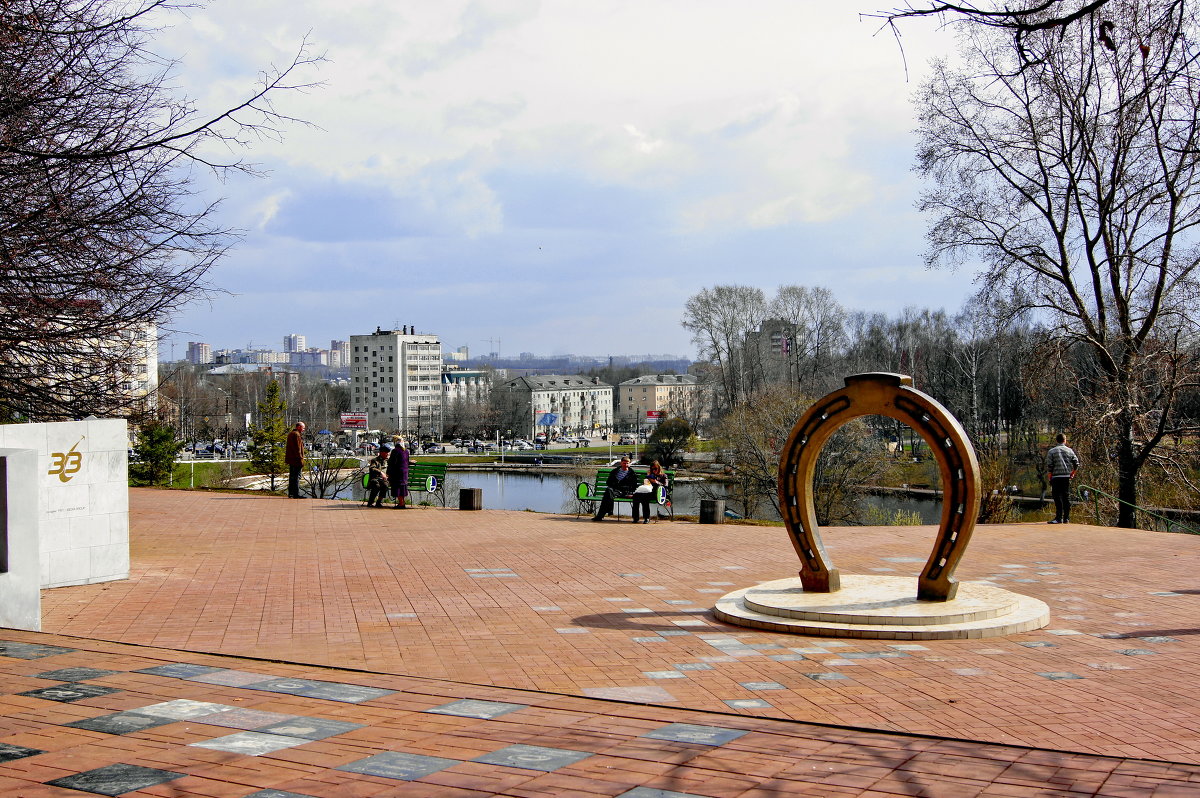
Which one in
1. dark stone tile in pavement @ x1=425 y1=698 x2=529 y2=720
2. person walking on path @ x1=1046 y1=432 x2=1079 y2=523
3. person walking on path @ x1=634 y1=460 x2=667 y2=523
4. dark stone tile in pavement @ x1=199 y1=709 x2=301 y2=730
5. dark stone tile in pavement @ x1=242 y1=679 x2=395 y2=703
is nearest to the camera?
dark stone tile in pavement @ x1=199 y1=709 x2=301 y2=730

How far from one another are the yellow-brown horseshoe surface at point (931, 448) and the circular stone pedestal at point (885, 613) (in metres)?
0.23

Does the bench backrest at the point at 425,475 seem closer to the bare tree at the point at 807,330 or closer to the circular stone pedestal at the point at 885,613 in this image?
the circular stone pedestal at the point at 885,613

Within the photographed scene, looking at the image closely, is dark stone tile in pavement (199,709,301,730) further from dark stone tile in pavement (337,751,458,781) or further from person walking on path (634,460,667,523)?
person walking on path (634,460,667,523)

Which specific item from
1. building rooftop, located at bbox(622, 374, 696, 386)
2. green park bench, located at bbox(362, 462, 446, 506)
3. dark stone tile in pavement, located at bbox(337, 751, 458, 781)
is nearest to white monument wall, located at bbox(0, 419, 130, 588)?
dark stone tile in pavement, located at bbox(337, 751, 458, 781)

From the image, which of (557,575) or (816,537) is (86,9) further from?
(816,537)

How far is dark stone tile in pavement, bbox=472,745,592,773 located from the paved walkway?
2 centimetres

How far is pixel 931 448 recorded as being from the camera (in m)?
10.2

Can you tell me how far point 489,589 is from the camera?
1089 centimetres

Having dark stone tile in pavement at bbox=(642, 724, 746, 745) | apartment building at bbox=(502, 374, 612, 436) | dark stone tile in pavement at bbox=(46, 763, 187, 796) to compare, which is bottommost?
dark stone tile in pavement at bbox=(642, 724, 746, 745)

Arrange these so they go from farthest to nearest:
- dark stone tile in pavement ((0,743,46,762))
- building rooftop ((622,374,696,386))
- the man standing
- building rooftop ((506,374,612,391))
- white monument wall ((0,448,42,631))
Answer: building rooftop ((622,374,696,386)) < building rooftop ((506,374,612,391)) < the man standing < white monument wall ((0,448,42,631)) < dark stone tile in pavement ((0,743,46,762))

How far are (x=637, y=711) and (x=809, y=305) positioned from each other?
69576 millimetres

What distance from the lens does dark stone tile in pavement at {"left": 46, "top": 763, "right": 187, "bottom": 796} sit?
15.1 feet

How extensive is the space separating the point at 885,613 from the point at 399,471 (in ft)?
41.4

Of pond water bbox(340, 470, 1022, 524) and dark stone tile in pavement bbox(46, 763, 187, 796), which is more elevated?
dark stone tile in pavement bbox(46, 763, 187, 796)
